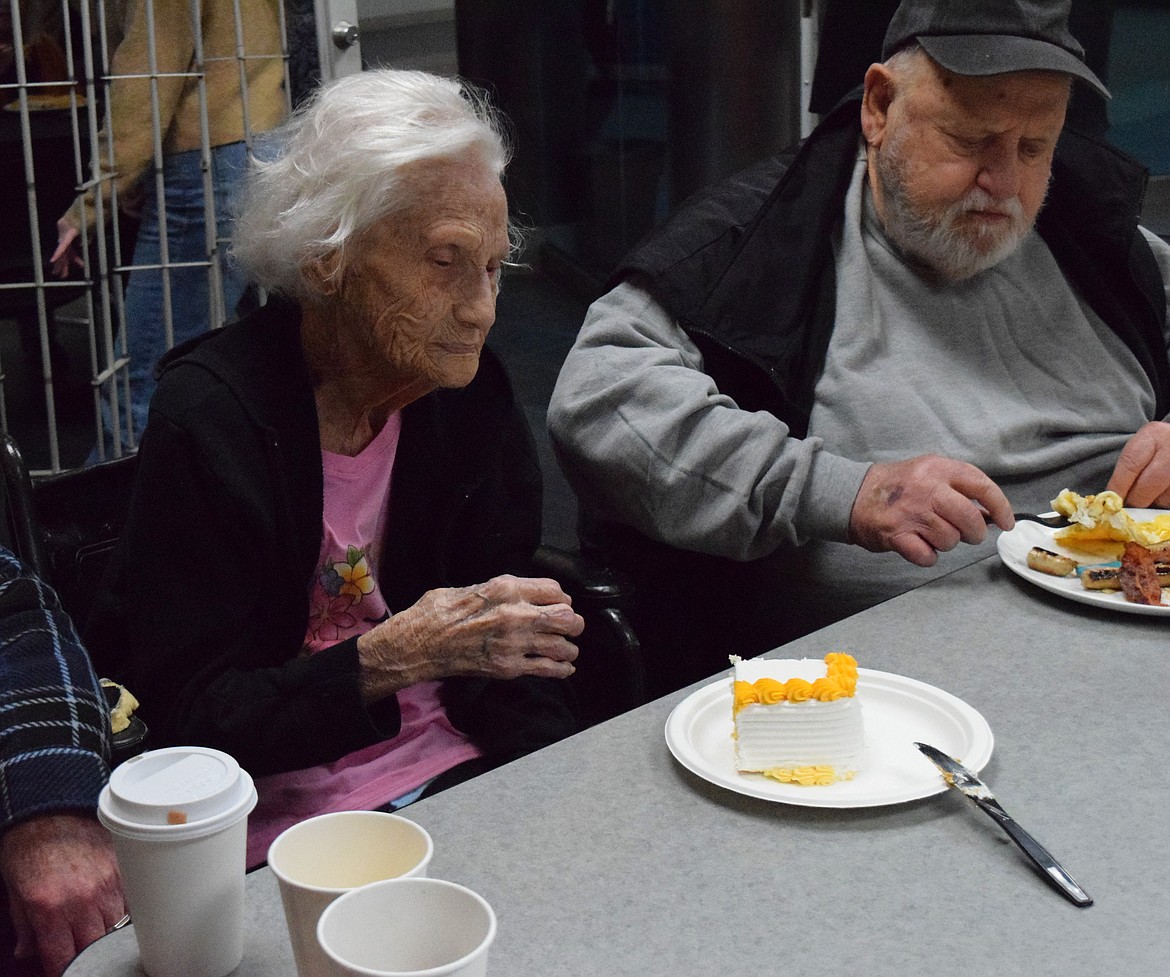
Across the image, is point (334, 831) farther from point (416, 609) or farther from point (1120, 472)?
point (1120, 472)

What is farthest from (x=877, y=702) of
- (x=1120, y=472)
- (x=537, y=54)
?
(x=537, y=54)

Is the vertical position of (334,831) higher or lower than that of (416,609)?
higher

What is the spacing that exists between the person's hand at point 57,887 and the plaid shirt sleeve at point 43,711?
0.02 metres

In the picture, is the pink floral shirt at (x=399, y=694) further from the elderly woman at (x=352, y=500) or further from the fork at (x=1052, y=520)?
the fork at (x=1052, y=520)

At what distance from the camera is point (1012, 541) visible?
1.76m

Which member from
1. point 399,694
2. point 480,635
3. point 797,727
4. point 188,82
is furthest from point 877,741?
point 188,82

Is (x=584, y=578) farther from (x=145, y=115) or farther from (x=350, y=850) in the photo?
(x=145, y=115)

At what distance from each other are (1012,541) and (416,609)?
0.77 m

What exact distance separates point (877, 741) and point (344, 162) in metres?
0.90

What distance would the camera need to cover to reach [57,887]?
1.23 m

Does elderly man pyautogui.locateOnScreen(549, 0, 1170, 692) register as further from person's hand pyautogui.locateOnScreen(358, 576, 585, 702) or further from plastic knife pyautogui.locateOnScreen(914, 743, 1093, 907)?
plastic knife pyautogui.locateOnScreen(914, 743, 1093, 907)

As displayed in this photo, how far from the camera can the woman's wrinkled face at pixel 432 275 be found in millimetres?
1652

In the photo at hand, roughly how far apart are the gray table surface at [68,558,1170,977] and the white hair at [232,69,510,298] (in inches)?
27.6

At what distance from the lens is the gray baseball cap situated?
1983mm
